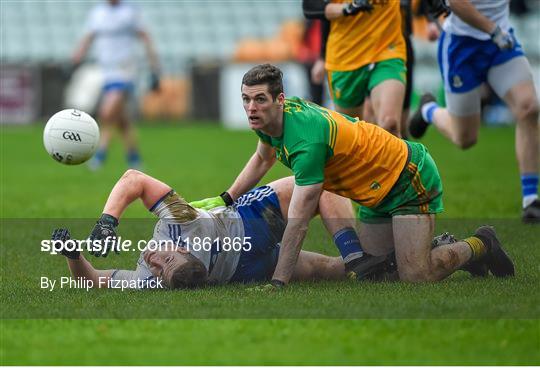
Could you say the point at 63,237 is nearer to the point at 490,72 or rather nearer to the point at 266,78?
the point at 266,78

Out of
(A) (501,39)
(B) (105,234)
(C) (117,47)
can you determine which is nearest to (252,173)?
(B) (105,234)

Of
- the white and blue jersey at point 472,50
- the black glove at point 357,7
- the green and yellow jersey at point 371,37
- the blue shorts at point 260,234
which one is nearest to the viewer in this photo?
the blue shorts at point 260,234

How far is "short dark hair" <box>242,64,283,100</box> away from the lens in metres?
6.72

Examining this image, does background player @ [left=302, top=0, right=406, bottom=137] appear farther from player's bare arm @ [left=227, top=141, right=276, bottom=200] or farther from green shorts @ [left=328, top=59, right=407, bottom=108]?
player's bare arm @ [left=227, top=141, right=276, bottom=200]

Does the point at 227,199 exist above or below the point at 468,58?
below

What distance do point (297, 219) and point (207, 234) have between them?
0.58 m

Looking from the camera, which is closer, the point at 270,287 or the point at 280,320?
the point at 280,320

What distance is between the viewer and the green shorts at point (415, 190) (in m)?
7.15

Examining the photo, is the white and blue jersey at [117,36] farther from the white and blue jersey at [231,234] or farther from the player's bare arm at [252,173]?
the white and blue jersey at [231,234]

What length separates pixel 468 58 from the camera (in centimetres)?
959

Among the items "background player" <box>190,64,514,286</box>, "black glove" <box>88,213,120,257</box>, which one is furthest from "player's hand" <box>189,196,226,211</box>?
"black glove" <box>88,213,120,257</box>

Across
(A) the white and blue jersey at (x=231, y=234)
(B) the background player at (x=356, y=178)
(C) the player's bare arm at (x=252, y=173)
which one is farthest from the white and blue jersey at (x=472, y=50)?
(A) the white and blue jersey at (x=231, y=234)

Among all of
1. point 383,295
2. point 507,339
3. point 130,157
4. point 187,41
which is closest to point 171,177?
point 130,157

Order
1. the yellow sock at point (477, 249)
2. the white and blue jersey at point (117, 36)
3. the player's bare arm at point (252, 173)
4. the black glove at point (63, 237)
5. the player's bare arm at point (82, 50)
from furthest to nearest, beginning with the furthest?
the white and blue jersey at point (117, 36) < the player's bare arm at point (82, 50) < the player's bare arm at point (252, 173) < the yellow sock at point (477, 249) < the black glove at point (63, 237)
